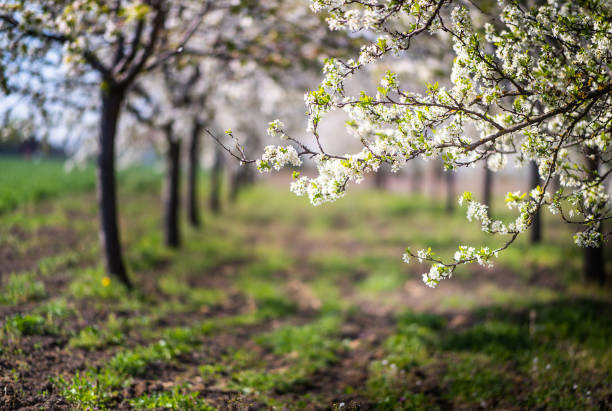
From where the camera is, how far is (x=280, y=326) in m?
7.50

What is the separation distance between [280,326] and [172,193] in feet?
19.6

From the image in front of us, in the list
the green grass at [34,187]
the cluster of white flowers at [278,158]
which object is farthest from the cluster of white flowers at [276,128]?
the green grass at [34,187]

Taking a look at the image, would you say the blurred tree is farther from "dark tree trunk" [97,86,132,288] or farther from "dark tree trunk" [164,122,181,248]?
"dark tree trunk" [164,122,181,248]

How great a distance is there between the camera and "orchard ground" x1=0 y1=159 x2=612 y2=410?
4629mm

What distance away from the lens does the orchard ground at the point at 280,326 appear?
463 cm

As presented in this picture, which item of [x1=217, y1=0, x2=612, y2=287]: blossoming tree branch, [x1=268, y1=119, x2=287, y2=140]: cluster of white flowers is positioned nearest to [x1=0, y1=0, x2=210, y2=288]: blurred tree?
[x1=268, y1=119, x2=287, y2=140]: cluster of white flowers

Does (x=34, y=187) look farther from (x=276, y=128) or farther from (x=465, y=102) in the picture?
(x=465, y=102)

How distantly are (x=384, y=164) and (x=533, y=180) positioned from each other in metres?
10.1

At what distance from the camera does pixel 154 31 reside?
6.71m

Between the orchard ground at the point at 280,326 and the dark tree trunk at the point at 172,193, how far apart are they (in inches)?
19.2

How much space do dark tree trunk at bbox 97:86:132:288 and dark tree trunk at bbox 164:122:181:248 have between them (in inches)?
150

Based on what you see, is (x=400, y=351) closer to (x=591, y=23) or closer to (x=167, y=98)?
(x=591, y=23)

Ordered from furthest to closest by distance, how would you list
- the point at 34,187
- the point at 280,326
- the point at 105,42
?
the point at 34,187
the point at 280,326
the point at 105,42

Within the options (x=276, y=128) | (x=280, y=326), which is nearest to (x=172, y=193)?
(x=280, y=326)
